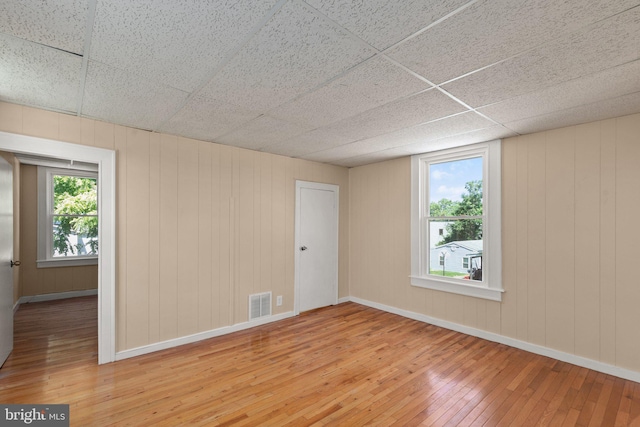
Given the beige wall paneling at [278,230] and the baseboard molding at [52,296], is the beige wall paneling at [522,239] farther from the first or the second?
the baseboard molding at [52,296]

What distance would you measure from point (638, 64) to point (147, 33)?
115 inches

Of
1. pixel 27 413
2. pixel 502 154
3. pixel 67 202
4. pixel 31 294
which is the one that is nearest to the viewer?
pixel 27 413

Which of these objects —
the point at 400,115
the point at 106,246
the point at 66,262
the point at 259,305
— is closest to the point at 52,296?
the point at 66,262

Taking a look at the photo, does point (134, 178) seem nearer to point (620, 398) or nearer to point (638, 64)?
point (638, 64)

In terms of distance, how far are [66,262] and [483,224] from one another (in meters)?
6.99

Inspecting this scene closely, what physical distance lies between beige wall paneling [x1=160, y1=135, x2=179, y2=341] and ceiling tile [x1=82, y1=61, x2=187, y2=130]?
1.47 ft

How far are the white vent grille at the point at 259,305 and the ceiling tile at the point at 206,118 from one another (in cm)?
217

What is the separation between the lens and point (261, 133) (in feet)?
11.0

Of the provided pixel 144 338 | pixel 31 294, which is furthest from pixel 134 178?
pixel 31 294

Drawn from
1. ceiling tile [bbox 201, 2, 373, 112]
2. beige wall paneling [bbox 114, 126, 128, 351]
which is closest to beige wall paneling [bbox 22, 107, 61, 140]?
beige wall paneling [bbox 114, 126, 128, 351]

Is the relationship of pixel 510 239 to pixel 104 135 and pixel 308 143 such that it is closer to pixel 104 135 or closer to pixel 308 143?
pixel 308 143

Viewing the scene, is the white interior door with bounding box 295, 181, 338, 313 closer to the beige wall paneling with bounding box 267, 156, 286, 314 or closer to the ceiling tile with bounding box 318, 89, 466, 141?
the beige wall paneling with bounding box 267, 156, 286, 314

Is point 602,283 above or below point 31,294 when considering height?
above

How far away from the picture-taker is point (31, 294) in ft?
17.1
